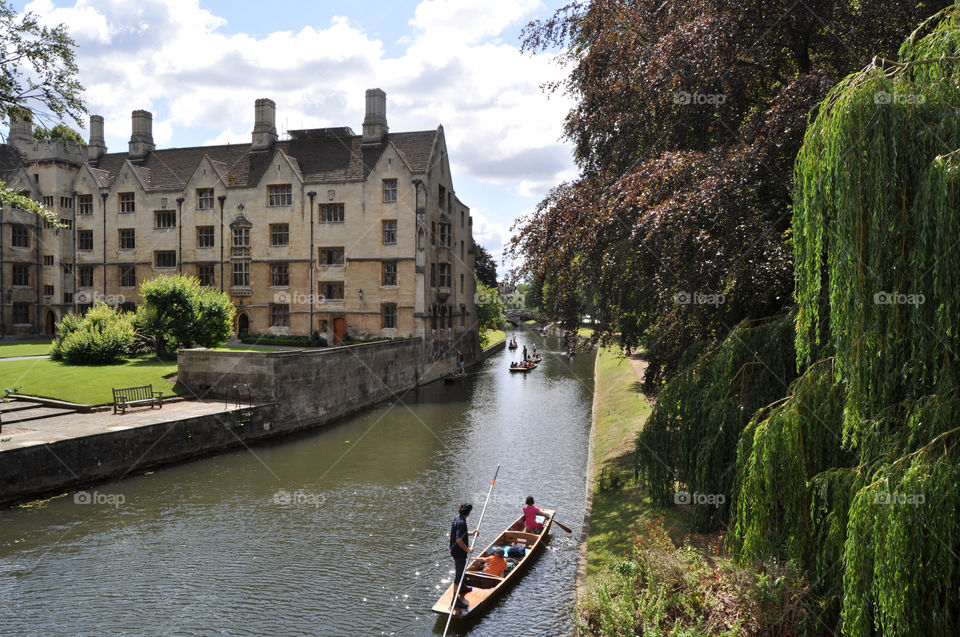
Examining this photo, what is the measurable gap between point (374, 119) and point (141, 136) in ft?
61.5

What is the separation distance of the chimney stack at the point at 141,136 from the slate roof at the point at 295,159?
0.61m

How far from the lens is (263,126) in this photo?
4256cm

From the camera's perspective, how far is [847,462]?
7160 millimetres

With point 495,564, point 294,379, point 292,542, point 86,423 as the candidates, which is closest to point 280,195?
point 294,379

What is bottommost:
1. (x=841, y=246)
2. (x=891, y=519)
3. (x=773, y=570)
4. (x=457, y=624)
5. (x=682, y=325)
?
(x=457, y=624)

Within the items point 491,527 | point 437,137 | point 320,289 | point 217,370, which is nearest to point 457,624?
point 491,527

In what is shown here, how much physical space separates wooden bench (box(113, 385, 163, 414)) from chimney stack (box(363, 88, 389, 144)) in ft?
75.6

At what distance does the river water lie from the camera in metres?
10.7

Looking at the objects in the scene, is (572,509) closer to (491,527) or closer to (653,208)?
(491,527)

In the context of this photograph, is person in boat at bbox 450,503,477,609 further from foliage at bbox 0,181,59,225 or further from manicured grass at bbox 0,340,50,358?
manicured grass at bbox 0,340,50,358

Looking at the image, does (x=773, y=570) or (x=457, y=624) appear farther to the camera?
(x=457, y=624)

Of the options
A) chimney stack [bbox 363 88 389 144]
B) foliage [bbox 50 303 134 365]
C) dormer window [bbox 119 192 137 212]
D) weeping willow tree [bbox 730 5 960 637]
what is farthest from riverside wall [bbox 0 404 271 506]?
dormer window [bbox 119 192 137 212]

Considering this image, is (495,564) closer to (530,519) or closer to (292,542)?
(530,519)

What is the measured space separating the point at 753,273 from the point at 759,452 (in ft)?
12.9
